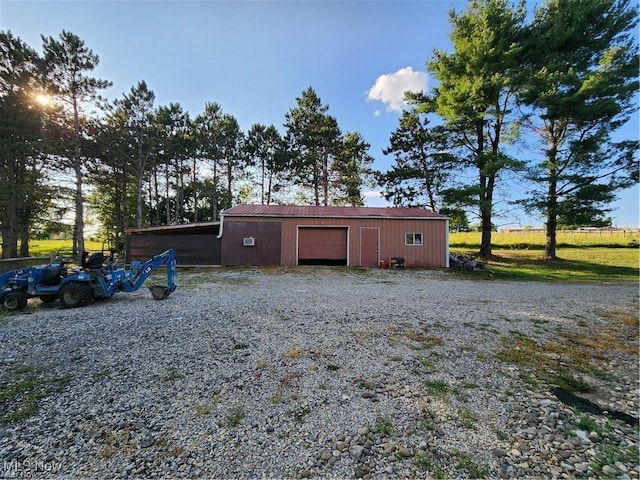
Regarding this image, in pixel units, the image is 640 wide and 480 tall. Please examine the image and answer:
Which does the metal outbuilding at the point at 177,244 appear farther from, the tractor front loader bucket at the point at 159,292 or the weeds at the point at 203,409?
the weeds at the point at 203,409

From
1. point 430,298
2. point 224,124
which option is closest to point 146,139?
point 224,124

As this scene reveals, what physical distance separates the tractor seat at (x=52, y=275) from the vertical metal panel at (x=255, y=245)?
696 cm

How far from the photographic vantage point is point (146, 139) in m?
18.0

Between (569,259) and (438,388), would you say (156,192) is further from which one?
(569,259)

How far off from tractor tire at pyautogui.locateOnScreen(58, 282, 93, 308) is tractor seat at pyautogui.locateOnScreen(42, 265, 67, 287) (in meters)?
0.30

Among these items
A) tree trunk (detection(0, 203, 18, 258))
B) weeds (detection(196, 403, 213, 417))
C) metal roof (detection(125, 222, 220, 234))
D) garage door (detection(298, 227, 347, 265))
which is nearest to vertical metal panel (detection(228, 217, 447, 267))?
garage door (detection(298, 227, 347, 265))

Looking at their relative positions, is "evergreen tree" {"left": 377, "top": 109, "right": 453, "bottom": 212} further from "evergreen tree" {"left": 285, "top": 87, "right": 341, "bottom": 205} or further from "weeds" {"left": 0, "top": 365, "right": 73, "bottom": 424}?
"weeds" {"left": 0, "top": 365, "right": 73, "bottom": 424}

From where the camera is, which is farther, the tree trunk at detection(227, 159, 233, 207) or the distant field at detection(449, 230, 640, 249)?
the tree trunk at detection(227, 159, 233, 207)

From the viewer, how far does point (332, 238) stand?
1305cm

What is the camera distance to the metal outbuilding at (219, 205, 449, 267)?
1243 cm

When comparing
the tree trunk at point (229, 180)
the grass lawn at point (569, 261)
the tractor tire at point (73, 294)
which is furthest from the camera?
the tree trunk at point (229, 180)

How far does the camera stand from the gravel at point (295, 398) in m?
1.73

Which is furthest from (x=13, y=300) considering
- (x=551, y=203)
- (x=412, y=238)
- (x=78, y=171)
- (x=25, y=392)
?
(x=551, y=203)

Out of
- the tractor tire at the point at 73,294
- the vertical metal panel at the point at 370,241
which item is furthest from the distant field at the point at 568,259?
the vertical metal panel at the point at 370,241
